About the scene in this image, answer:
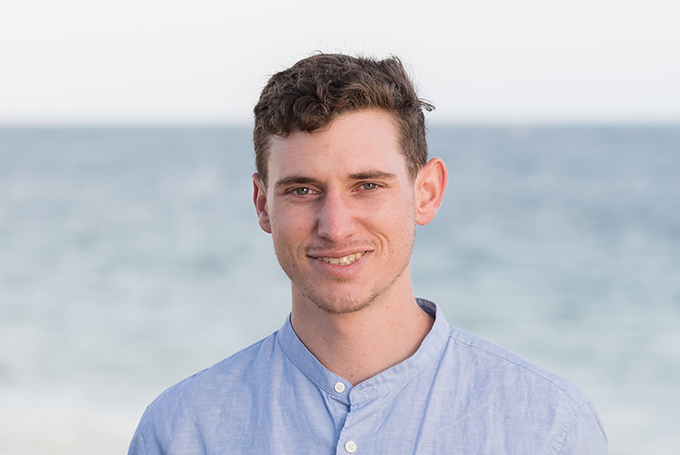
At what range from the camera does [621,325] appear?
44.0 feet

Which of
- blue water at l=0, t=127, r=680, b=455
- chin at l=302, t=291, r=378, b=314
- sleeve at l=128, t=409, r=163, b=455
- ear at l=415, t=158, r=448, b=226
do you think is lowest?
sleeve at l=128, t=409, r=163, b=455

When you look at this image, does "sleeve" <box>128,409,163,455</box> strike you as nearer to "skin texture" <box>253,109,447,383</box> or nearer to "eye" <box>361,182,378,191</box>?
"skin texture" <box>253,109,447,383</box>

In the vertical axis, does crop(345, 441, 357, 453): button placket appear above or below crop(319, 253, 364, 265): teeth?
below

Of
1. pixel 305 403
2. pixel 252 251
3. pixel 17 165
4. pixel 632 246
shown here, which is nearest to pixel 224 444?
pixel 305 403

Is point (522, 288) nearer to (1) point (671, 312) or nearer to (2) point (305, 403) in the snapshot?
(1) point (671, 312)

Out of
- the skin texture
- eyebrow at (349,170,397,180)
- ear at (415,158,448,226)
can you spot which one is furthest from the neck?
eyebrow at (349,170,397,180)

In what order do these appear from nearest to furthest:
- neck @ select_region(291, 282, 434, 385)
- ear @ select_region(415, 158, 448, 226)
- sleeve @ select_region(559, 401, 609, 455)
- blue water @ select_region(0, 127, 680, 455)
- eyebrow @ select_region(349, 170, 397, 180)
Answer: sleeve @ select_region(559, 401, 609, 455), eyebrow @ select_region(349, 170, 397, 180), neck @ select_region(291, 282, 434, 385), ear @ select_region(415, 158, 448, 226), blue water @ select_region(0, 127, 680, 455)

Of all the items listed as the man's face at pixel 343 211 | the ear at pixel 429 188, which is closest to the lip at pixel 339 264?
the man's face at pixel 343 211

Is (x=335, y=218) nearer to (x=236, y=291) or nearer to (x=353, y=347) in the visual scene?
(x=353, y=347)

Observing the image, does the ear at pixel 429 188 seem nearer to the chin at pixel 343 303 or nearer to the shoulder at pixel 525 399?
the chin at pixel 343 303

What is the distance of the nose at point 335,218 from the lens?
89.4 inches

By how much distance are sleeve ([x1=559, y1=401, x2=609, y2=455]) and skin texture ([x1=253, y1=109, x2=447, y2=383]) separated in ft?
1.69

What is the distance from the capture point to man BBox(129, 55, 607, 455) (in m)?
2.25

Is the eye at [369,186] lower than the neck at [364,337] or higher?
higher
